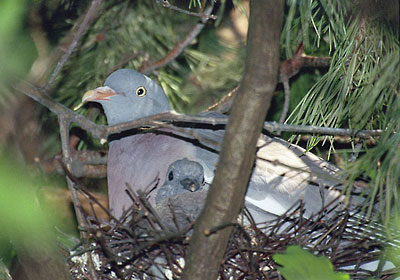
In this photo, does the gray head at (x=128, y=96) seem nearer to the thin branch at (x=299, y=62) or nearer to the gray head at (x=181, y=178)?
the gray head at (x=181, y=178)

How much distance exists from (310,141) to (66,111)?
99 centimetres

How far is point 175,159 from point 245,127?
880 millimetres

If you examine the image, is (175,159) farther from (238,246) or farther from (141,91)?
(238,246)

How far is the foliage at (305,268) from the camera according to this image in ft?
3.44

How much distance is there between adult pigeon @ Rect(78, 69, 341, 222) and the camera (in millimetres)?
1855

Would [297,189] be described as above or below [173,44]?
below

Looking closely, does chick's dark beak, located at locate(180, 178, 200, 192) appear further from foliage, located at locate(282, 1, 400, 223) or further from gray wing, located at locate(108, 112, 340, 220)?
foliage, located at locate(282, 1, 400, 223)

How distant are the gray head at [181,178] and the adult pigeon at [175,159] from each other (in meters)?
0.05

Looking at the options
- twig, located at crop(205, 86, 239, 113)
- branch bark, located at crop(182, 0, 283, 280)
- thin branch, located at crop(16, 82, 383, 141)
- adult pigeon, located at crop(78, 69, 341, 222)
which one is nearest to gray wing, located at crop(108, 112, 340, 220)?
adult pigeon, located at crop(78, 69, 341, 222)

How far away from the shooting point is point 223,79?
2766 millimetres

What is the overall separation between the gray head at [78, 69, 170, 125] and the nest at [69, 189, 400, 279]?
0.67m

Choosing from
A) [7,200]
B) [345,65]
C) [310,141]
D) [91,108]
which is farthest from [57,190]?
[7,200]

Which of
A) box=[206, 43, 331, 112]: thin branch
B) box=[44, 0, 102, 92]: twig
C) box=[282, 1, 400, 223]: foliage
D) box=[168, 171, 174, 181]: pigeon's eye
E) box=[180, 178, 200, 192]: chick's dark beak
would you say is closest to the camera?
box=[44, 0, 102, 92]: twig

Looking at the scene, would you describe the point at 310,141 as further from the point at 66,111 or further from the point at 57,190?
the point at 57,190
